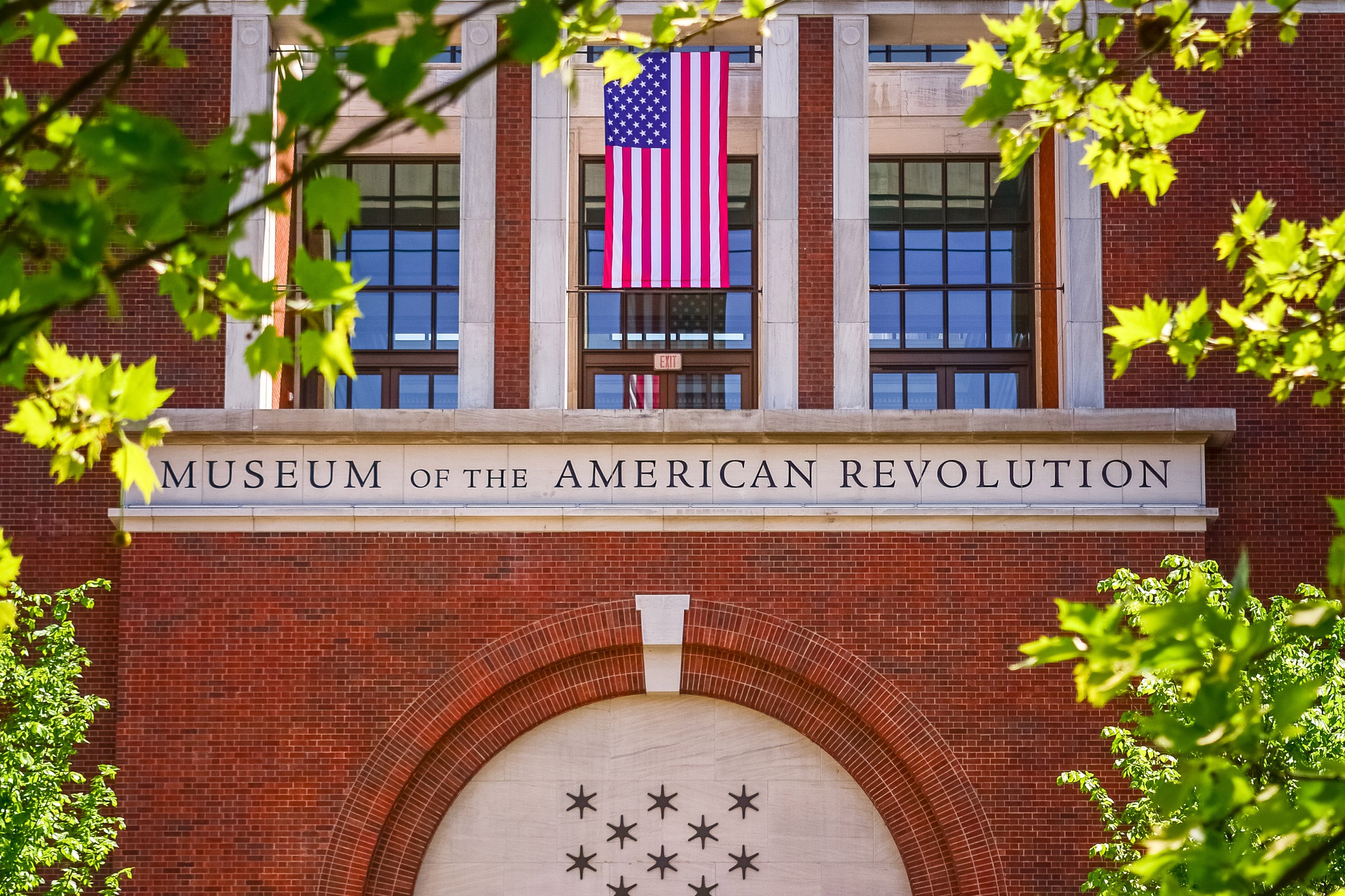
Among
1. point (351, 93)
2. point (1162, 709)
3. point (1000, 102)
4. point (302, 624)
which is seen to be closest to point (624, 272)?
point (302, 624)

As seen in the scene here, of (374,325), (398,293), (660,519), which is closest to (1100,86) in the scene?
(660,519)

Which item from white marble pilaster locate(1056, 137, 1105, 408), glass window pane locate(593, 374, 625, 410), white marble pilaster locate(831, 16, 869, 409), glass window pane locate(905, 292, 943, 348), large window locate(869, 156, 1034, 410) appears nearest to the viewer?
white marble pilaster locate(1056, 137, 1105, 408)

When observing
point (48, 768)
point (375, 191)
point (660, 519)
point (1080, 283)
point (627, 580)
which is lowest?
point (48, 768)

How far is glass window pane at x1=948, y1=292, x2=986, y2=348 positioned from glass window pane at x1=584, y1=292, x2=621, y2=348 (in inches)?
161

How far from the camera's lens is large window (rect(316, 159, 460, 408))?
60.7ft

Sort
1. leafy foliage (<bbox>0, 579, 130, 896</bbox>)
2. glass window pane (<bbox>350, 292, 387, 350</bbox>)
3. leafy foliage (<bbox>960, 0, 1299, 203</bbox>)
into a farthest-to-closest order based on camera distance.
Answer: glass window pane (<bbox>350, 292, 387, 350</bbox>)
leafy foliage (<bbox>0, 579, 130, 896</bbox>)
leafy foliage (<bbox>960, 0, 1299, 203</bbox>)

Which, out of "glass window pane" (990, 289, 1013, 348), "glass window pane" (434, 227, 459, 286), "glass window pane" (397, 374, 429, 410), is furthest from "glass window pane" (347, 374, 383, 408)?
"glass window pane" (990, 289, 1013, 348)

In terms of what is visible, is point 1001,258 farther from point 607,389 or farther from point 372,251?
point 372,251

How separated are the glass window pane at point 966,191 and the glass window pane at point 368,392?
7409 mm

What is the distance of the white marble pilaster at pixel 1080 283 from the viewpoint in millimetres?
15242

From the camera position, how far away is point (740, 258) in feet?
62.0

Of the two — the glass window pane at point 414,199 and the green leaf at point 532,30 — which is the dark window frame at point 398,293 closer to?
the glass window pane at point 414,199

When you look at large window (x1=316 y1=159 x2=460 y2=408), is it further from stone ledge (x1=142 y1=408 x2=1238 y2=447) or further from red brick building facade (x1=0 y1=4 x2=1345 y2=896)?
stone ledge (x1=142 y1=408 x2=1238 y2=447)

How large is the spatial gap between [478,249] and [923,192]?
20.9 ft
